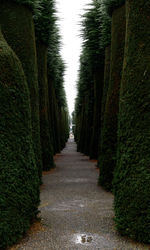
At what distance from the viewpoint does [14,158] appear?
5.21 meters

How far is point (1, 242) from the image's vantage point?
4508 mm

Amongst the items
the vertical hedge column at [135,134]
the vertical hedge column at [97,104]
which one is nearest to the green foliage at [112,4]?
the vertical hedge column at [135,134]

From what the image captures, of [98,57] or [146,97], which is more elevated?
[98,57]

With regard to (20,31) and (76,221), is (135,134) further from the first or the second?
(20,31)

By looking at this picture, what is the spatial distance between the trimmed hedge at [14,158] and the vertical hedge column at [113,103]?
13.4 ft

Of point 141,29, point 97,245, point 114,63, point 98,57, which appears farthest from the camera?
point 98,57

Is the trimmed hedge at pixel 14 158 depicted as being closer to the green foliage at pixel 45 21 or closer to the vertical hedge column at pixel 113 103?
the vertical hedge column at pixel 113 103

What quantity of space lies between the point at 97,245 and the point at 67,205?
2866 millimetres

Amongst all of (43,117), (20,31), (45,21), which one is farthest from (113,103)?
(45,21)

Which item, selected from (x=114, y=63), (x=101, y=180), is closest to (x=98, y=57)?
(x=114, y=63)

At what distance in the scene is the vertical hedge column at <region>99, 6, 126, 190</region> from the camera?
951 centimetres

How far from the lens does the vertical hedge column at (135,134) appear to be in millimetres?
4941

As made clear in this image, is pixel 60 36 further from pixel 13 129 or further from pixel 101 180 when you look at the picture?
pixel 13 129

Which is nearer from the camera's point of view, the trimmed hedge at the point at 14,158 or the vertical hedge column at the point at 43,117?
the trimmed hedge at the point at 14,158
